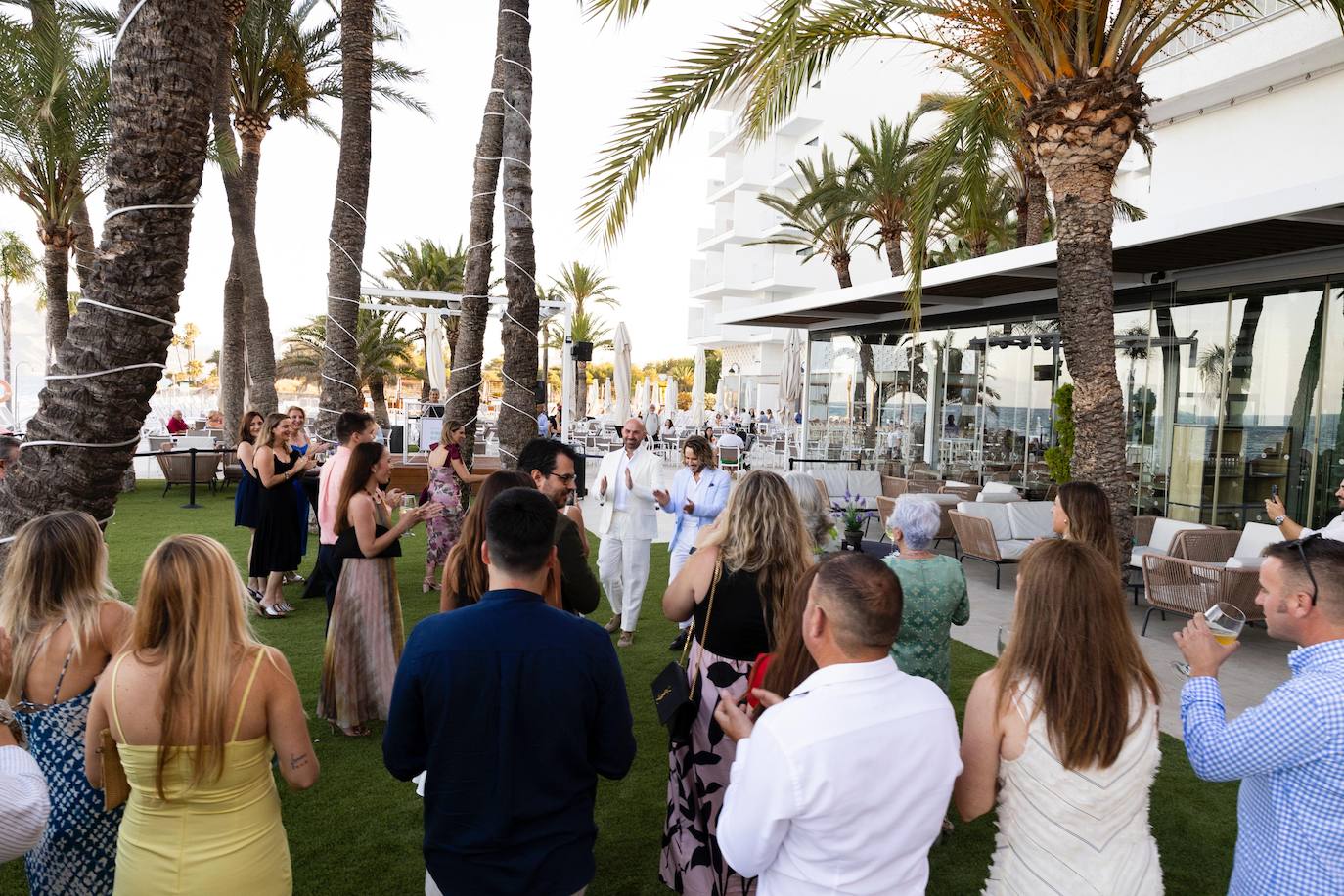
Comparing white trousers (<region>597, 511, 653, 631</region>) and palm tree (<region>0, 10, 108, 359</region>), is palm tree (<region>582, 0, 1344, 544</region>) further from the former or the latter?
palm tree (<region>0, 10, 108, 359</region>)

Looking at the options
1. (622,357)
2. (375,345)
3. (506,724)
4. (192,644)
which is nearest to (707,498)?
(506,724)

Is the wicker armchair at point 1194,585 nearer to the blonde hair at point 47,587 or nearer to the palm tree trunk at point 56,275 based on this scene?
the blonde hair at point 47,587

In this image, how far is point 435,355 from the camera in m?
21.7

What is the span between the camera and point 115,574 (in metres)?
9.37

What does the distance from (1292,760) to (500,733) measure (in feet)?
6.41

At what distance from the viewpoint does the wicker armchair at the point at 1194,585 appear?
7.36 metres

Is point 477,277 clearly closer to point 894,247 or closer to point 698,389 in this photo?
point 894,247

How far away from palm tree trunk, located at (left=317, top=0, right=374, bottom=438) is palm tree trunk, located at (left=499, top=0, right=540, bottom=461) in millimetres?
3339

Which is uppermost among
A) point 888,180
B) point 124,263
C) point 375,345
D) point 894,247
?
point 888,180

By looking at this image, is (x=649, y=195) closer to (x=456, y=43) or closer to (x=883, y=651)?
(x=883, y=651)

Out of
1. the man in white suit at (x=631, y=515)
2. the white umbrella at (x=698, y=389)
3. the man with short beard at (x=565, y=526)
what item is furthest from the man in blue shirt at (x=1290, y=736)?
the white umbrella at (x=698, y=389)

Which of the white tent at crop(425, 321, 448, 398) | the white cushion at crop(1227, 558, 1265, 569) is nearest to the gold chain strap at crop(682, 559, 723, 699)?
the white cushion at crop(1227, 558, 1265, 569)

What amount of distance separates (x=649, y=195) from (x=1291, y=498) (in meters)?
9.18

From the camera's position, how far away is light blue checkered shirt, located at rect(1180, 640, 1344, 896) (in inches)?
78.8
